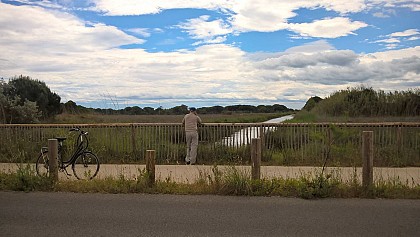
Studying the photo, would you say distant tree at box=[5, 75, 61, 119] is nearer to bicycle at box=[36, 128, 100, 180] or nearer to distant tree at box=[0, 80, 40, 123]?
distant tree at box=[0, 80, 40, 123]

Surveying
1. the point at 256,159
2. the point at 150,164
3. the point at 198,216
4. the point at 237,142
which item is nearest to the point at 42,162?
the point at 150,164

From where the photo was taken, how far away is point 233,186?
8.65m

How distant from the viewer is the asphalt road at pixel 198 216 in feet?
20.4

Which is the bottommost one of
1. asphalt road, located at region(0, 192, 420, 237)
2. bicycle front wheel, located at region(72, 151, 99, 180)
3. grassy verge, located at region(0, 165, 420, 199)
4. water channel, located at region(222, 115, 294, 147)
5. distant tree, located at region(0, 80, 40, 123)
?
asphalt road, located at region(0, 192, 420, 237)

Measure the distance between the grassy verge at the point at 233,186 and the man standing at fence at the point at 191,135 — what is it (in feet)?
12.0

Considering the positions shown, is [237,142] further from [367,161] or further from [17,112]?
[17,112]

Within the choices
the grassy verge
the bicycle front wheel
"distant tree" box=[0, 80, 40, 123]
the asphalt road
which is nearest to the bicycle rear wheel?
the bicycle front wheel

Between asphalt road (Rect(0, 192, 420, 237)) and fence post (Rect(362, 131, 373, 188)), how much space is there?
0.58 m

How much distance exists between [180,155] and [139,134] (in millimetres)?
1499

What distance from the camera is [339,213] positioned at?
7125mm

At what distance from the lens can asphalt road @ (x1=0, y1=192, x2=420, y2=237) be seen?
6207 mm

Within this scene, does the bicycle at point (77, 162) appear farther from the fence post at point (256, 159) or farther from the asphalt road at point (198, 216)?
the fence post at point (256, 159)

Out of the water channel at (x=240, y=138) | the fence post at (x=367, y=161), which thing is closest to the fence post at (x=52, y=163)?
the water channel at (x=240, y=138)

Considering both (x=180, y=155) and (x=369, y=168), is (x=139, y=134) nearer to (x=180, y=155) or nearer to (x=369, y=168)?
(x=180, y=155)
